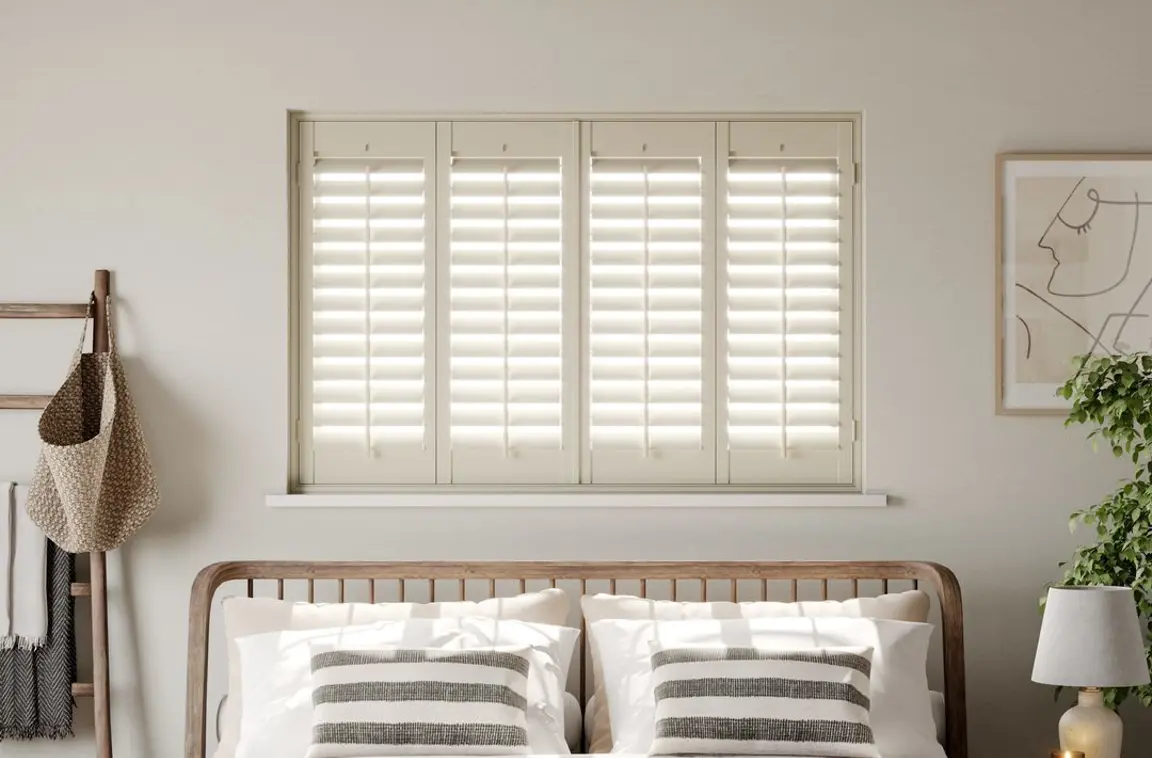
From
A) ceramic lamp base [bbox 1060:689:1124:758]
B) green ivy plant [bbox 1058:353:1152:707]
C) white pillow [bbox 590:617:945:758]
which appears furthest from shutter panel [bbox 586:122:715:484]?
ceramic lamp base [bbox 1060:689:1124:758]

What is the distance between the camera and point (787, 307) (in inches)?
117

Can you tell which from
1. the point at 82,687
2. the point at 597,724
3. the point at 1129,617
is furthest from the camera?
the point at 82,687

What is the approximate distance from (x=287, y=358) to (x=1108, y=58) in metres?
2.41

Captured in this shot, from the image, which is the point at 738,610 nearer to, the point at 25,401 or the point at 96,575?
the point at 96,575

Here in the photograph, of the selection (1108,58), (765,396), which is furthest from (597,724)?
(1108,58)

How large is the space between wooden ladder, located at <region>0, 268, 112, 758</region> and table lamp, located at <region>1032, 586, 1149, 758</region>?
91.5 inches

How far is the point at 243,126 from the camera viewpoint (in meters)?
2.94

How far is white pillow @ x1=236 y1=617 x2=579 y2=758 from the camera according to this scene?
2.38 metres

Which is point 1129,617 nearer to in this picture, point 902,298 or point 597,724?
point 902,298

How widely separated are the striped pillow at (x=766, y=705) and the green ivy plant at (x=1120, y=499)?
630mm

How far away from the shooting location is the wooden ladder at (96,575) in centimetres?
281

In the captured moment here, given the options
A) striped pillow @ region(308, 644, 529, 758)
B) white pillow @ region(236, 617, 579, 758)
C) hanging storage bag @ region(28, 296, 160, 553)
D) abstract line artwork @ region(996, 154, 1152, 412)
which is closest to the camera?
striped pillow @ region(308, 644, 529, 758)

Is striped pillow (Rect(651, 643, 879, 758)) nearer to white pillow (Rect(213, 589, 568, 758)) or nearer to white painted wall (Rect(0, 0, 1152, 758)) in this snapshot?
white pillow (Rect(213, 589, 568, 758))

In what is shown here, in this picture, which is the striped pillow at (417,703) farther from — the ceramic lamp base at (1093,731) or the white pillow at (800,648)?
the ceramic lamp base at (1093,731)
